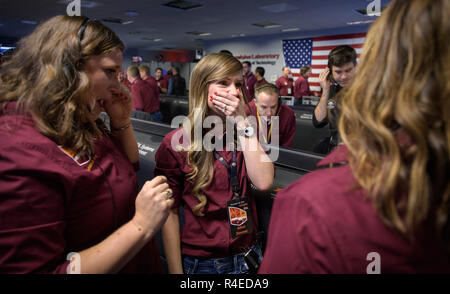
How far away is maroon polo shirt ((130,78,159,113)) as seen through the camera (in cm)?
628

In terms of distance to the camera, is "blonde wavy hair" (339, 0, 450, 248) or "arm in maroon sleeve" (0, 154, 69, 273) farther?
"arm in maroon sleeve" (0, 154, 69, 273)

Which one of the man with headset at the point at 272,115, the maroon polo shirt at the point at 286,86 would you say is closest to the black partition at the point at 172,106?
the maroon polo shirt at the point at 286,86

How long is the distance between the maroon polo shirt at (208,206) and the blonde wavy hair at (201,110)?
35mm

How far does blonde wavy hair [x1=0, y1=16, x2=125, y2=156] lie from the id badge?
2.08 feet

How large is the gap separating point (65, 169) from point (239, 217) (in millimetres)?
744

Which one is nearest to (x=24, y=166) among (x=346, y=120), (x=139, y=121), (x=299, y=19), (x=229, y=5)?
(x=346, y=120)

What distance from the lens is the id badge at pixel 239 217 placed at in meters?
1.26

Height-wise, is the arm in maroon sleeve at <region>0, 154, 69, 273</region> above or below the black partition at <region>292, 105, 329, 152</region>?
above

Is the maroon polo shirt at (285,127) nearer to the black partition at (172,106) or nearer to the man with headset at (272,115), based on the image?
the man with headset at (272,115)

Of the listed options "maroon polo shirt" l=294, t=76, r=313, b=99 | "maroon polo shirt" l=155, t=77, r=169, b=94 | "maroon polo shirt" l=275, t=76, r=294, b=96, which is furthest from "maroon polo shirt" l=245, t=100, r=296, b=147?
"maroon polo shirt" l=155, t=77, r=169, b=94

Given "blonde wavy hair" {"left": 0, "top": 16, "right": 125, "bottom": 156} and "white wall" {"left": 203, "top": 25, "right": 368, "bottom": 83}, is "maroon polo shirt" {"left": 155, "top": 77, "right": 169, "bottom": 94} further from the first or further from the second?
"blonde wavy hair" {"left": 0, "top": 16, "right": 125, "bottom": 156}

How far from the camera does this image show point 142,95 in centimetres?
631
